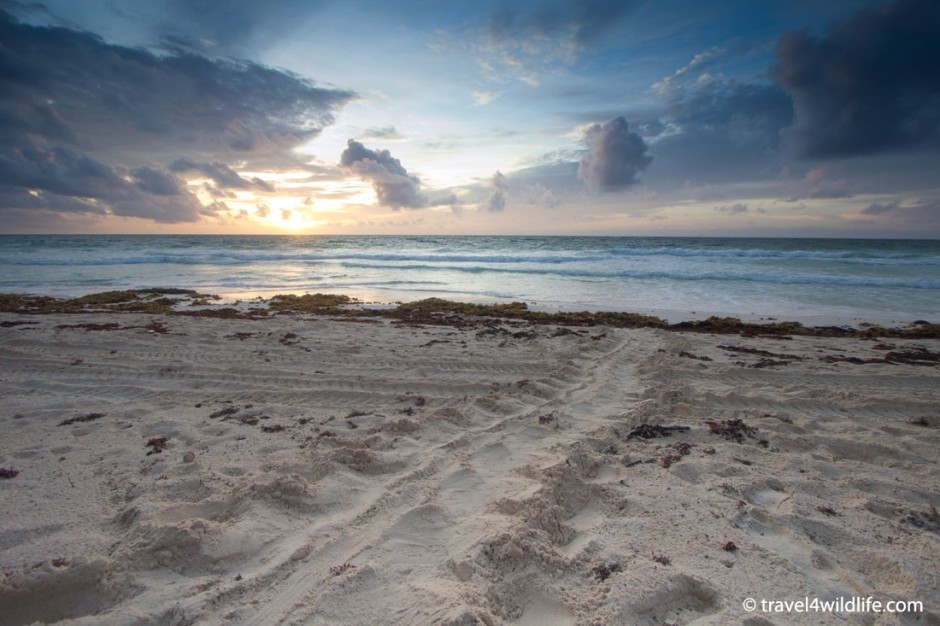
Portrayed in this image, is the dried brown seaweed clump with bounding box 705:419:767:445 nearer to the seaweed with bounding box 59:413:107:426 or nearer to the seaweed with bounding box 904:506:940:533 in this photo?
the seaweed with bounding box 904:506:940:533

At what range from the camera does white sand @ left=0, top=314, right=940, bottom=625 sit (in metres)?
2.08

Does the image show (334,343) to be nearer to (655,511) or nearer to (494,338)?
(494,338)

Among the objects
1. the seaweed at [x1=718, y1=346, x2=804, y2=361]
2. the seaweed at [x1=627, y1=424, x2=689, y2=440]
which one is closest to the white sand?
the seaweed at [x1=627, y1=424, x2=689, y2=440]

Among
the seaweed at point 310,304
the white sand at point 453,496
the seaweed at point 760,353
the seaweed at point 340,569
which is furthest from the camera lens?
the seaweed at point 310,304

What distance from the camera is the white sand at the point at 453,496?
81.7 inches

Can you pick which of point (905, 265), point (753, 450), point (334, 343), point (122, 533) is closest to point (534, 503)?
point (753, 450)

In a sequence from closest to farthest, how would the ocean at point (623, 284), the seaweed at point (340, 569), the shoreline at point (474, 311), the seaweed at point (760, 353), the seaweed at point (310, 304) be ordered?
1. the seaweed at point (340, 569)
2. the seaweed at point (760, 353)
3. the shoreline at point (474, 311)
4. the seaweed at point (310, 304)
5. the ocean at point (623, 284)

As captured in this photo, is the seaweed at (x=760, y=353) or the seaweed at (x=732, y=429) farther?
the seaweed at (x=760, y=353)

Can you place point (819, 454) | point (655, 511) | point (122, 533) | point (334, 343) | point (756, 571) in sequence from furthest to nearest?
point (334, 343) < point (819, 454) < point (655, 511) < point (122, 533) < point (756, 571)

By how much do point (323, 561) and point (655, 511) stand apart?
6.59ft

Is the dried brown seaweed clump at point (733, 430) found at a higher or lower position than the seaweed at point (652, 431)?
lower

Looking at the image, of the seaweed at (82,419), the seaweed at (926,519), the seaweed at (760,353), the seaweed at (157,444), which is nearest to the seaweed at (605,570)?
the seaweed at (926,519)

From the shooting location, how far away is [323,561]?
2.28 m

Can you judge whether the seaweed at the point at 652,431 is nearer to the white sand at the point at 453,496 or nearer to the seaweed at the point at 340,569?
the white sand at the point at 453,496
